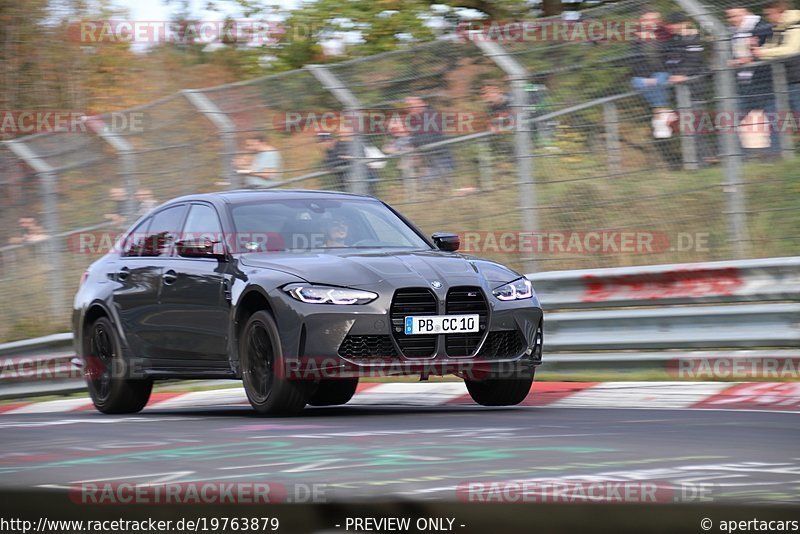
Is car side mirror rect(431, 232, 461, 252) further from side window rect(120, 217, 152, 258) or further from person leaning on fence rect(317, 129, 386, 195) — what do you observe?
person leaning on fence rect(317, 129, 386, 195)

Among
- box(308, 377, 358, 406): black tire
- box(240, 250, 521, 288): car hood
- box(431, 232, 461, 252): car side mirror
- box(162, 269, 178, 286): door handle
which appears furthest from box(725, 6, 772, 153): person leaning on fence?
box(162, 269, 178, 286): door handle

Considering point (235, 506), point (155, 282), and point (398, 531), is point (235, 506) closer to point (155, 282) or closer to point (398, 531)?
point (398, 531)

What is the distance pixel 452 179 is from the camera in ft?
39.3

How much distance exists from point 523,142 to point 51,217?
5723mm

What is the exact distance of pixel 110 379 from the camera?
10.3 meters

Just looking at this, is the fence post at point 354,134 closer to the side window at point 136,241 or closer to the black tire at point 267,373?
the side window at point 136,241

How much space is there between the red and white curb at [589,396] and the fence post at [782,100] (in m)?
1.75

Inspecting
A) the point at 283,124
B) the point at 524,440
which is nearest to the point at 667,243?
the point at 283,124

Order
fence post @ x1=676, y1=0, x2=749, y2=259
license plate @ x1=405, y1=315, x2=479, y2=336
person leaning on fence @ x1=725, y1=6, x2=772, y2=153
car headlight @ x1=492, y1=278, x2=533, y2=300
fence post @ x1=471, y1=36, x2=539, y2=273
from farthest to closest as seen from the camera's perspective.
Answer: fence post @ x1=471, y1=36, x2=539, y2=273 < fence post @ x1=676, y1=0, x2=749, y2=259 < person leaning on fence @ x1=725, y1=6, x2=772, y2=153 < car headlight @ x1=492, y1=278, x2=533, y2=300 < license plate @ x1=405, y1=315, x2=479, y2=336

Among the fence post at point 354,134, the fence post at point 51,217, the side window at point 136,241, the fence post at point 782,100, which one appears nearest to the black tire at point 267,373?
the side window at point 136,241

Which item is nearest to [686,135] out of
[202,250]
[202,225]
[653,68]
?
[653,68]

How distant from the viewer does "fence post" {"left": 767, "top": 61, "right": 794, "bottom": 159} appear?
9922mm

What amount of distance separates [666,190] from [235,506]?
8133 mm

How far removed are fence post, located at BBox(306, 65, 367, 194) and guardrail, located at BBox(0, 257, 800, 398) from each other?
6.75 ft
